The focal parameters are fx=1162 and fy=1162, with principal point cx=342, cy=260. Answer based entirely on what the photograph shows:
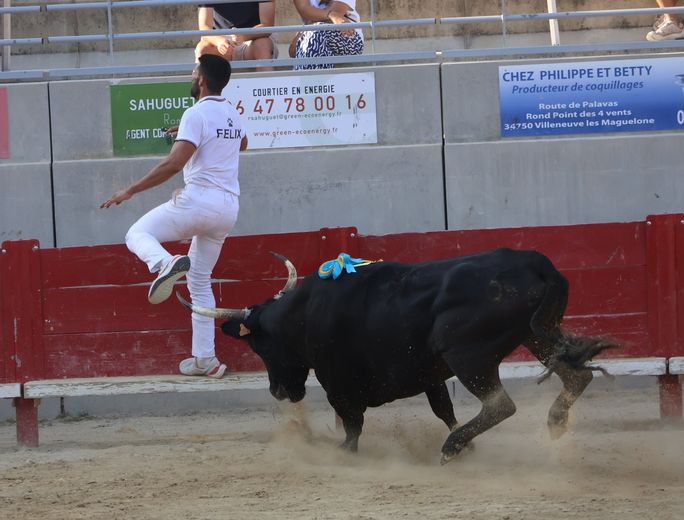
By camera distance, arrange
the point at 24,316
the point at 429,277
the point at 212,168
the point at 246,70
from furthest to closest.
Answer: the point at 246,70, the point at 24,316, the point at 212,168, the point at 429,277

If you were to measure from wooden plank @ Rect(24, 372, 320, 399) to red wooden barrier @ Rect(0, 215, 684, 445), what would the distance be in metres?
0.15

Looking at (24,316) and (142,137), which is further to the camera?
(142,137)

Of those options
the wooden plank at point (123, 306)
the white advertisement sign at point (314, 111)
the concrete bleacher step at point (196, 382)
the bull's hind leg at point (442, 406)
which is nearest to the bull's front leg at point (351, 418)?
the bull's hind leg at point (442, 406)

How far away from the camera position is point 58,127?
28.1 ft

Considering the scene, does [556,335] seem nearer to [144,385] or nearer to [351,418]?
[351,418]

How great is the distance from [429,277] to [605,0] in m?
6.83

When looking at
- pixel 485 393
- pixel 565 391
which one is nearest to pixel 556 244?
pixel 565 391

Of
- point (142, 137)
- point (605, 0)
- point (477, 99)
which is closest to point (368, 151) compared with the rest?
point (477, 99)

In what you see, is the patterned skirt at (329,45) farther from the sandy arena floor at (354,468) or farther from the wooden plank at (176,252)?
the sandy arena floor at (354,468)

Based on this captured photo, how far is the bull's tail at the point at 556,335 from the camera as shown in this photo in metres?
5.44

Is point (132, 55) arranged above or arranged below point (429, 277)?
above

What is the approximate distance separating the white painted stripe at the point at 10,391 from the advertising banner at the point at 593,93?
13.0ft

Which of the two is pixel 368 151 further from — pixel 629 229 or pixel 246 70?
pixel 629 229

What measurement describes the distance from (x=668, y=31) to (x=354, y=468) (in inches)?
204
